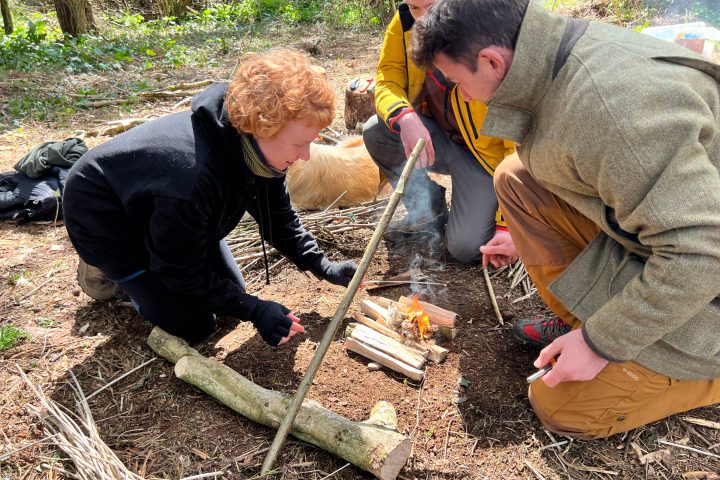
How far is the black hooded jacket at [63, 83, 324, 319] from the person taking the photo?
8.00 feet

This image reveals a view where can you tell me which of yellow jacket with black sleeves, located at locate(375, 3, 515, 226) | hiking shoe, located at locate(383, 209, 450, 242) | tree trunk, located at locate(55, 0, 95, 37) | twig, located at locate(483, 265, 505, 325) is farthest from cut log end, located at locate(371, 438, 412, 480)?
tree trunk, located at locate(55, 0, 95, 37)

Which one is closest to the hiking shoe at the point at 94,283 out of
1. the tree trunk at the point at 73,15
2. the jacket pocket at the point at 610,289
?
the jacket pocket at the point at 610,289

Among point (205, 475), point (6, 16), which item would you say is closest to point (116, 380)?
point (205, 475)

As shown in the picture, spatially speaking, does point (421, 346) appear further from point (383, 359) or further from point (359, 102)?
point (359, 102)

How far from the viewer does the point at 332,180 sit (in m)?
4.79

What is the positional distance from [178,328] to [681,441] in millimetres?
2508

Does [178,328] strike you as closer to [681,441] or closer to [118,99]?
[681,441]

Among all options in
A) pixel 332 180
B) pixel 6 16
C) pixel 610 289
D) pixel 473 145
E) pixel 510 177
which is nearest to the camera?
pixel 610 289

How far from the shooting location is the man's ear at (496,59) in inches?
73.1

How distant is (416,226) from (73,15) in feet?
30.8

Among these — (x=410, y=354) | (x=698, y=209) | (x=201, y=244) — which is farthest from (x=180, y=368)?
(x=698, y=209)

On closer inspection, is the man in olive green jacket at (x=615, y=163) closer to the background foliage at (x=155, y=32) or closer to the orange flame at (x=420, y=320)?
the orange flame at (x=420, y=320)

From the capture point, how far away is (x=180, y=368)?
2.65 m

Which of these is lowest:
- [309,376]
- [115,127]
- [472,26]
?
[115,127]
